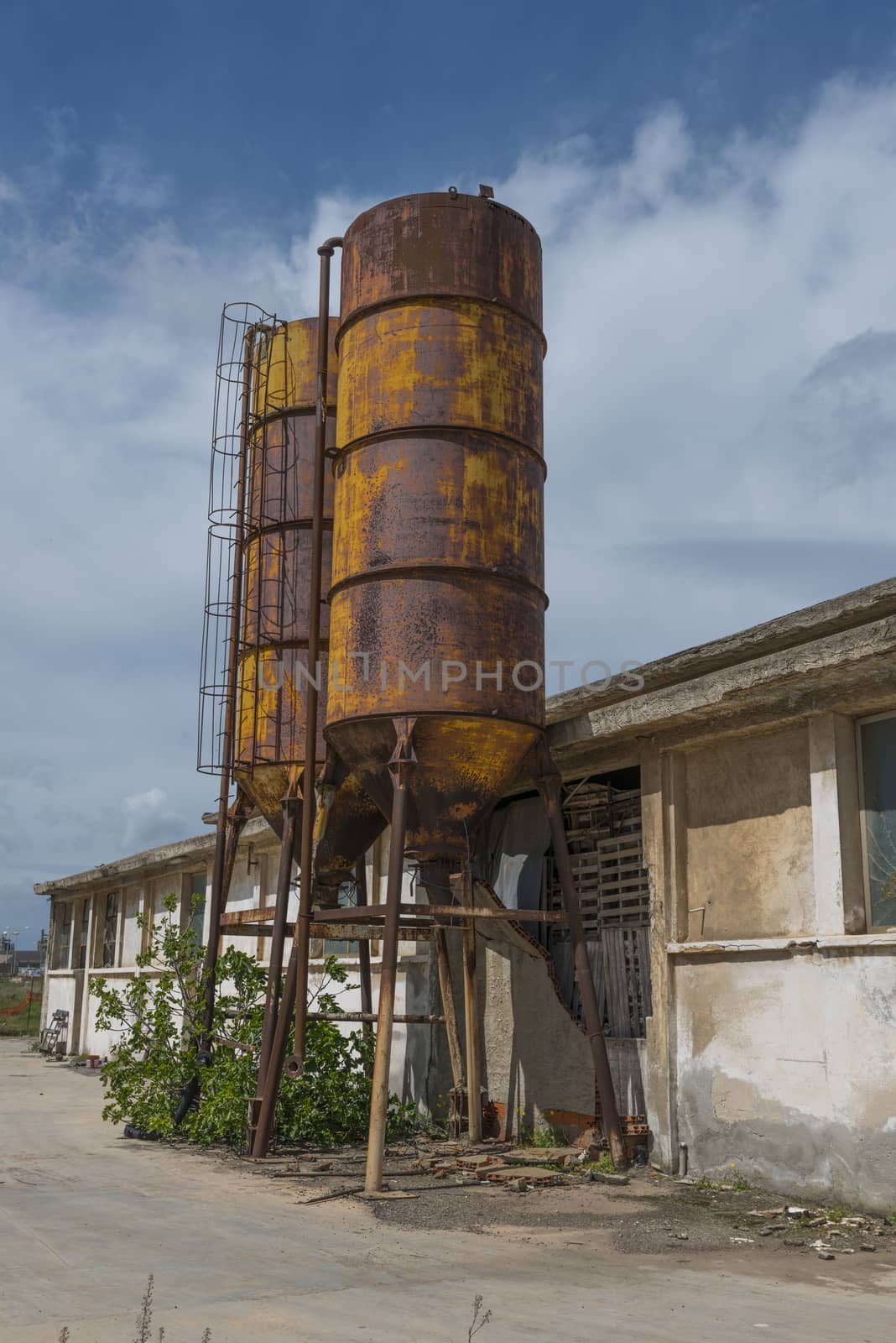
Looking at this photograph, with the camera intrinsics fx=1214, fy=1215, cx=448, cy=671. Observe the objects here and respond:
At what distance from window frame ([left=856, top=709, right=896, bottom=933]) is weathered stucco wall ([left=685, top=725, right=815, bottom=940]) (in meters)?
0.44

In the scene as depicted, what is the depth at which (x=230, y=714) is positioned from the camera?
1280 centimetres

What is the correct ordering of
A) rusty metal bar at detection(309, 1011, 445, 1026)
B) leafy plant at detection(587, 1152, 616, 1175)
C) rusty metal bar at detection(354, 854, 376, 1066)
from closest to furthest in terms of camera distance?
leafy plant at detection(587, 1152, 616, 1175) < rusty metal bar at detection(309, 1011, 445, 1026) < rusty metal bar at detection(354, 854, 376, 1066)

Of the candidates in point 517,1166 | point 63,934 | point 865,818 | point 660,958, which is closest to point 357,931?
point 517,1166

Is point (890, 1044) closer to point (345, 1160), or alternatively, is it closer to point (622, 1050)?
point (622, 1050)

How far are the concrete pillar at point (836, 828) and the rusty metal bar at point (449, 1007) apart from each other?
408cm

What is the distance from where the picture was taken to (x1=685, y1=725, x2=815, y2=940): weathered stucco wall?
9.05 metres

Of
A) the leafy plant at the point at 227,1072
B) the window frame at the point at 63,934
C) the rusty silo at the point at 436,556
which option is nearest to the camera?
the rusty silo at the point at 436,556

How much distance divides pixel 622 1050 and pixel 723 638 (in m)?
3.68

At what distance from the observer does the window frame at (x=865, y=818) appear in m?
8.43

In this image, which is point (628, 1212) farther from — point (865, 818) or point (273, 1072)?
point (273, 1072)

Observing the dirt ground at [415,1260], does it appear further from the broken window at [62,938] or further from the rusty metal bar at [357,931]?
the broken window at [62,938]

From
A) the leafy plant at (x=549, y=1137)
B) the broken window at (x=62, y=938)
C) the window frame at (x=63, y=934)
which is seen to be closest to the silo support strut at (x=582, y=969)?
the leafy plant at (x=549, y=1137)

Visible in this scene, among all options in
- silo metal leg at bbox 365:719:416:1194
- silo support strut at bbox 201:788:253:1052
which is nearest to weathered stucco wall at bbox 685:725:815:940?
silo metal leg at bbox 365:719:416:1194

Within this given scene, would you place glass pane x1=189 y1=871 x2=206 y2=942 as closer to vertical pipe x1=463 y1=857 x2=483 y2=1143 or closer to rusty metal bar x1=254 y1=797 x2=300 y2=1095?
rusty metal bar x1=254 y1=797 x2=300 y2=1095
